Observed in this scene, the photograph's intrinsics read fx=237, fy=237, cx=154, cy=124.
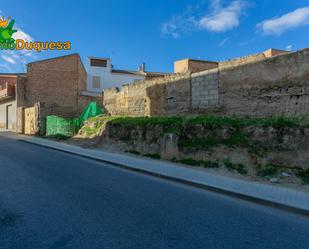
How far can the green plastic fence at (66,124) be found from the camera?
752 inches

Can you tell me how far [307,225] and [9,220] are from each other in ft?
17.4

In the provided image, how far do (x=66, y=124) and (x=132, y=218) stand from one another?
53.8 feet

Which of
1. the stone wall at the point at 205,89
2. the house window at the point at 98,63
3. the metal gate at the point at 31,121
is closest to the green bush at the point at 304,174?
the stone wall at the point at 205,89

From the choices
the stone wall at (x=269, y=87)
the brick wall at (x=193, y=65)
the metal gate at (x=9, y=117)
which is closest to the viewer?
the stone wall at (x=269, y=87)

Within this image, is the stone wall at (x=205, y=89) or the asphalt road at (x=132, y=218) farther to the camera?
the stone wall at (x=205, y=89)

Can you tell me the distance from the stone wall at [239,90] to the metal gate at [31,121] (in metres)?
10.9

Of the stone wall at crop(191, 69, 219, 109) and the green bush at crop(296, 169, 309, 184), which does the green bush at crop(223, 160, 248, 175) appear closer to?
the green bush at crop(296, 169, 309, 184)

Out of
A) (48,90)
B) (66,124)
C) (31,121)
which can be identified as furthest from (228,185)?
(48,90)

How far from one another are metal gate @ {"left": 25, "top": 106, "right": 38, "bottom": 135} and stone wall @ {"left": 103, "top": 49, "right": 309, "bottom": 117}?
10.9 metres

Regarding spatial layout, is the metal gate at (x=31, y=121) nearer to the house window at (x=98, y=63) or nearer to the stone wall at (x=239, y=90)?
the stone wall at (x=239, y=90)

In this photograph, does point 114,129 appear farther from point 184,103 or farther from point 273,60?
point 273,60

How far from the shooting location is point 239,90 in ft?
38.9

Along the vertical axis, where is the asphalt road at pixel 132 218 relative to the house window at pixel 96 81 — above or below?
below

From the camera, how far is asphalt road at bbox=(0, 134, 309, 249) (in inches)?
138
